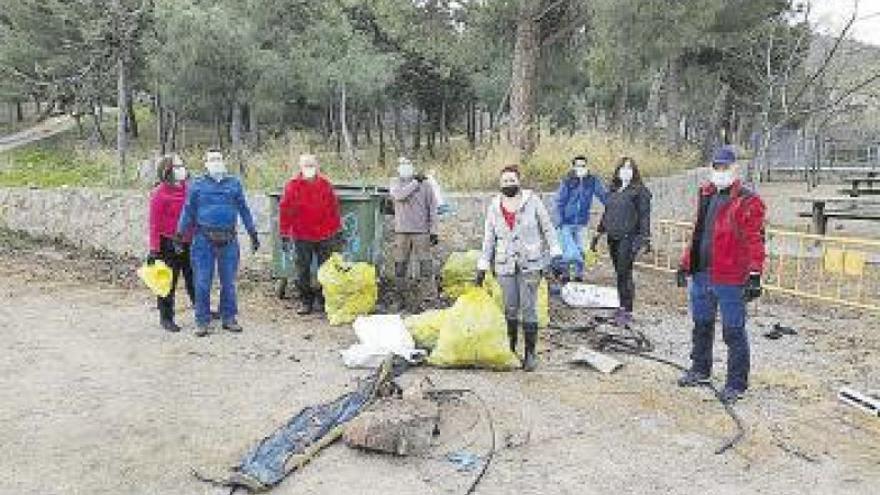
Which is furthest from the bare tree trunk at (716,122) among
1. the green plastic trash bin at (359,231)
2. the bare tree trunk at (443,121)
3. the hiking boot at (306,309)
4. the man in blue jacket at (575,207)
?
the hiking boot at (306,309)

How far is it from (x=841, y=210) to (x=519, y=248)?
32.3 feet

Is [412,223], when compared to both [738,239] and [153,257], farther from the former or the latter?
[738,239]

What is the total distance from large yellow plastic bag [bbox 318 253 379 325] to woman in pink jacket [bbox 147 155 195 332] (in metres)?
1.30

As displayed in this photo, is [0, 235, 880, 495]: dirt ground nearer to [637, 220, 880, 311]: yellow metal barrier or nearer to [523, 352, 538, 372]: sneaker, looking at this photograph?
[523, 352, 538, 372]: sneaker

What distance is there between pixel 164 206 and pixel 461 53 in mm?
8932

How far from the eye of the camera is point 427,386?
21.5ft

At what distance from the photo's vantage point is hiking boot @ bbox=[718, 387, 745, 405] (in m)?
6.59

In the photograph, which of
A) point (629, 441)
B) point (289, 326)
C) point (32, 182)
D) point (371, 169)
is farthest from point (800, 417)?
point (32, 182)

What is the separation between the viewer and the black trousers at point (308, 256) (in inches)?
355

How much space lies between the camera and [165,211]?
842cm

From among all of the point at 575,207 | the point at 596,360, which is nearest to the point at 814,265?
the point at 575,207

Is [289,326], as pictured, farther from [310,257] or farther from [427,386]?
[427,386]

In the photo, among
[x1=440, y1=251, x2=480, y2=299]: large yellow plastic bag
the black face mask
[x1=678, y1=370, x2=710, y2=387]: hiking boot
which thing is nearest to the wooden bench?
[x1=440, y1=251, x2=480, y2=299]: large yellow plastic bag

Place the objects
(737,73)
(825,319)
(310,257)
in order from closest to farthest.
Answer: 1. (310,257)
2. (825,319)
3. (737,73)
